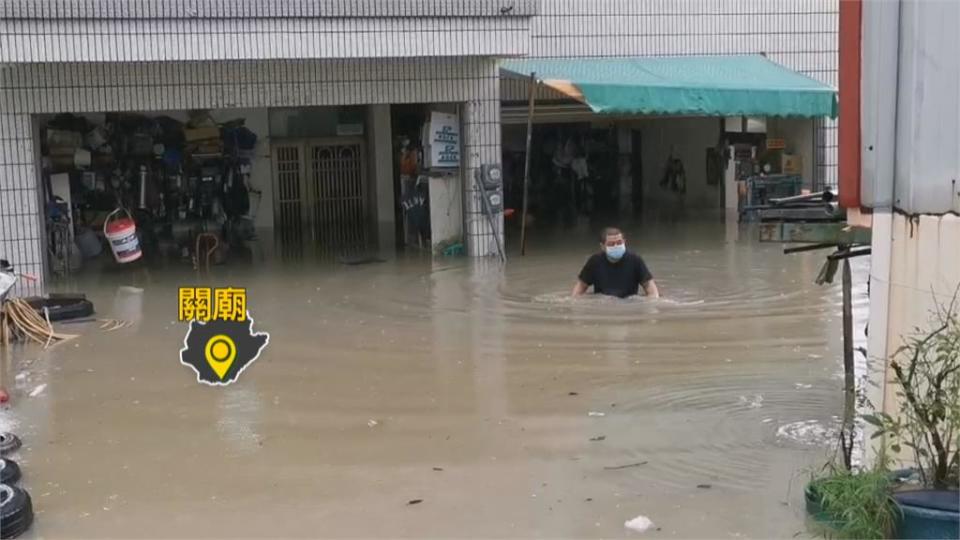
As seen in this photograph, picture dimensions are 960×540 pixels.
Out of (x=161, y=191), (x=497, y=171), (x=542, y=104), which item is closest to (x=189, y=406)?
(x=497, y=171)

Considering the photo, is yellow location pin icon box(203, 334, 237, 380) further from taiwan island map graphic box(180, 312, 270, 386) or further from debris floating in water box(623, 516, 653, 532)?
debris floating in water box(623, 516, 653, 532)

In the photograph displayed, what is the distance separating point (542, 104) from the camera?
64.5ft

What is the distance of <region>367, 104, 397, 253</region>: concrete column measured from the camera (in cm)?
2345

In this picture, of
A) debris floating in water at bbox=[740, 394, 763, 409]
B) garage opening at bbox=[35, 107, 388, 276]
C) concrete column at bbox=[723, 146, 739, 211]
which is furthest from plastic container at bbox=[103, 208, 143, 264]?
concrete column at bbox=[723, 146, 739, 211]

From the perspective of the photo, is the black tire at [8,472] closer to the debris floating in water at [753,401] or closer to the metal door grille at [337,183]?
the debris floating in water at [753,401]

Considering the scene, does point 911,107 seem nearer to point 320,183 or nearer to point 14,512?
point 14,512

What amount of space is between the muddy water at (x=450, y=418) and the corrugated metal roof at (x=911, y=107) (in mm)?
1701

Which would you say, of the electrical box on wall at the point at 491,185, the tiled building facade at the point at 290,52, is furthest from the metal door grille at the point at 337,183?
the electrical box on wall at the point at 491,185

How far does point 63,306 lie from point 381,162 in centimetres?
1130

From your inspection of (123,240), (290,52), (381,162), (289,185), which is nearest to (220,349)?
(290,52)

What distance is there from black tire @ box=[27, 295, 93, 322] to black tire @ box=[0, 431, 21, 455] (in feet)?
15.1

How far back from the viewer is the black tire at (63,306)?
41.3 feet

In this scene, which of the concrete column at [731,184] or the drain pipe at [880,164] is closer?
the drain pipe at [880,164]

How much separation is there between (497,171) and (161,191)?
7.37 meters
